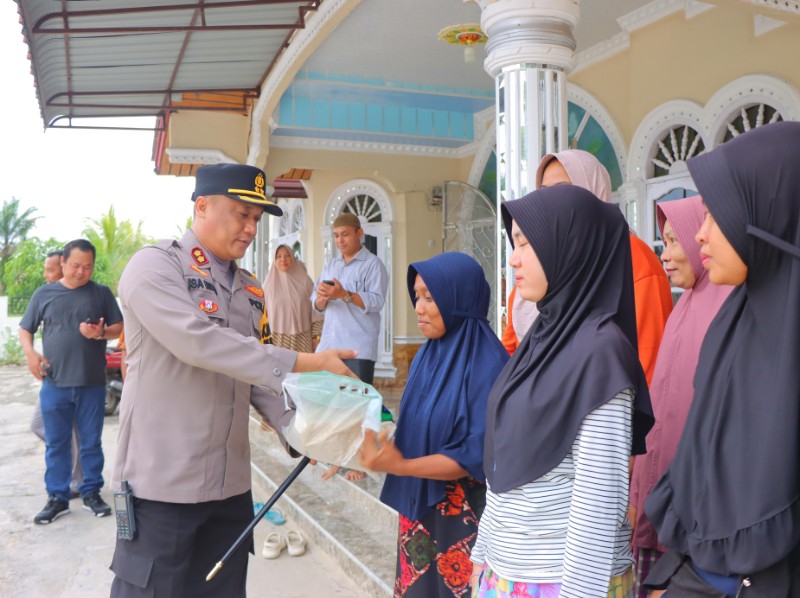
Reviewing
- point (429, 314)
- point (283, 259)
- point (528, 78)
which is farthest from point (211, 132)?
point (429, 314)

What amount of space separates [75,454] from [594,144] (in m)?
5.41

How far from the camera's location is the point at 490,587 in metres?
1.75

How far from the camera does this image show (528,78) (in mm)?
3189

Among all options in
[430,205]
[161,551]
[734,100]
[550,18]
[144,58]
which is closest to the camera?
→ [161,551]

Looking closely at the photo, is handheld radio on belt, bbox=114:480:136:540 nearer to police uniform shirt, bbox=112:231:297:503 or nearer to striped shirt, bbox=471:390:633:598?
police uniform shirt, bbox=112:231:297:503

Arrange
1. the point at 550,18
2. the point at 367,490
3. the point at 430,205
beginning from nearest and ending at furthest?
the point at 550,18 < the point at 367,490 < the point at 430,205

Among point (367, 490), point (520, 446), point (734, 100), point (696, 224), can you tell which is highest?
point (734, 100)

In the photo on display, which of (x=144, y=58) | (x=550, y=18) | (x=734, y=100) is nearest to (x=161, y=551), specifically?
(x=550, y=18)

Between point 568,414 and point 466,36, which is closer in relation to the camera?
point 568,414

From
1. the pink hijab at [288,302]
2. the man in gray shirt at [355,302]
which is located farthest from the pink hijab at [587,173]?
the pink hijab at [288,302]

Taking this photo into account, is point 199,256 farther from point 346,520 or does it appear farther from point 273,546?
point 346,520

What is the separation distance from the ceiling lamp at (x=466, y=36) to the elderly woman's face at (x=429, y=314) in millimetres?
4804

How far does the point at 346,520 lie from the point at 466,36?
432cm

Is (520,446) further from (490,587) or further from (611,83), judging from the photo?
(611,83)
